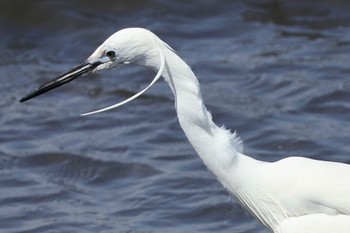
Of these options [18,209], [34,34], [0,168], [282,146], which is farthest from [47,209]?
[34,34]

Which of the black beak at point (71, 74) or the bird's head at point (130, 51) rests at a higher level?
the bird's head at point (130, 51)

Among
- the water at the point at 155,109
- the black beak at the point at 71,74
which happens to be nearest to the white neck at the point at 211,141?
the black beak at the point at 71,74

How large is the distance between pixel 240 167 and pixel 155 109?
143 inches

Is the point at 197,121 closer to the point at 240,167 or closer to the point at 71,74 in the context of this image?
the point at 240,167

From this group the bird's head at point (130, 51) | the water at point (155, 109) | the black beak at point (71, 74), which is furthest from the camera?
the water at point (155, 109)

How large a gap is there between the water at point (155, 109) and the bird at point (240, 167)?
1.13 metres

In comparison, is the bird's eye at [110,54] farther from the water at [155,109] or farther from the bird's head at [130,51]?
the water at [155,109]

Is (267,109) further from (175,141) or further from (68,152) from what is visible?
(68,152)

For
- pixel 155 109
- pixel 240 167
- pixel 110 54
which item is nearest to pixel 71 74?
pixel 110 54

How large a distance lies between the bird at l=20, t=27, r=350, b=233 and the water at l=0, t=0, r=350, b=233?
1.13 m

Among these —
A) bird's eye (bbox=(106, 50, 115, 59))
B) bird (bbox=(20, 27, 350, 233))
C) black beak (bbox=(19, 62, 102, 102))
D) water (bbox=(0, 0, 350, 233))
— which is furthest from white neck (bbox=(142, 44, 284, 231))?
water (bbox=(0, 0, 350, 233))

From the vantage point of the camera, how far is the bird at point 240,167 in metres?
5.29

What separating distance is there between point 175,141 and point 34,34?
10.1ft

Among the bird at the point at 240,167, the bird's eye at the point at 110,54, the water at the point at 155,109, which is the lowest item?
the water at the point at 155,109
